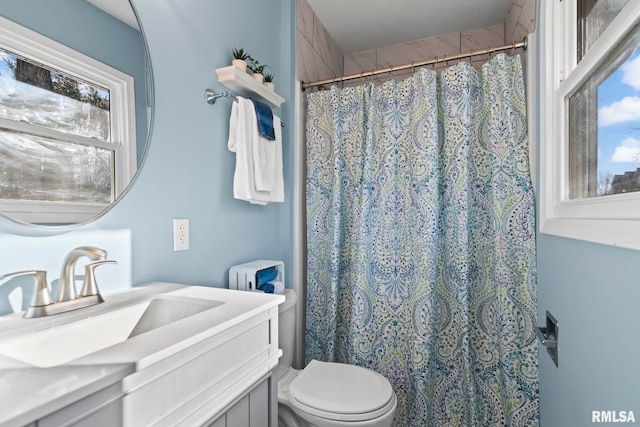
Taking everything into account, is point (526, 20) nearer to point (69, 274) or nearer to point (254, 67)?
point (254, 67)

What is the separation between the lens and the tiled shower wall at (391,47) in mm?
1971

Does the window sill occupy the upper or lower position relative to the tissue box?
upper

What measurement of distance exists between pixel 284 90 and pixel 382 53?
1157 mm

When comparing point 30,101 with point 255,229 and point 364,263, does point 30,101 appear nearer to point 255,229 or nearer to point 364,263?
point 255,229

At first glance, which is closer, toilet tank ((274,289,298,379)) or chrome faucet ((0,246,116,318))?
chrome faucet ((0,246,116,318))

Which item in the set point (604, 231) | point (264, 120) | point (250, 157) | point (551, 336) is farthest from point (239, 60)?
point (551, 336)

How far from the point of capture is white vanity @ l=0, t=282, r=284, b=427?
467 mm

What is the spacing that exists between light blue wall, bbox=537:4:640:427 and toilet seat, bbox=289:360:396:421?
63cm

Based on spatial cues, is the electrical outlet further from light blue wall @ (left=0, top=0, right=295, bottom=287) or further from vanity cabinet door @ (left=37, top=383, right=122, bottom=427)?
vanity cabinet door @ (left=37, top=383, right=122, bottom=427)

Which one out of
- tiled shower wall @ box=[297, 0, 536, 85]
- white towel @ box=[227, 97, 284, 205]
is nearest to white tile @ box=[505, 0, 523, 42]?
tiled shower wall @ box=[297, 0, 536, 85]

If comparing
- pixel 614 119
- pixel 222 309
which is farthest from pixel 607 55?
pixel 222 309

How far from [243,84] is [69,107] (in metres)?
0.72

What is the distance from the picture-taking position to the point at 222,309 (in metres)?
0.83

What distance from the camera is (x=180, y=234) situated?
123 centimetres
